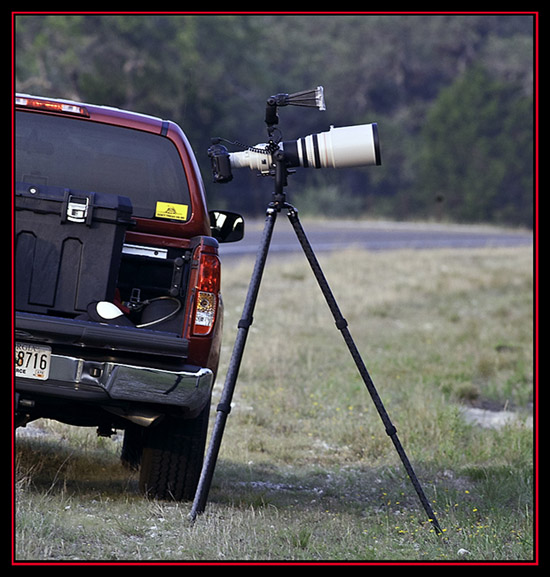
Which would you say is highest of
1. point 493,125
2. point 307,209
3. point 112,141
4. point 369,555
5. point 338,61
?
point 338,61

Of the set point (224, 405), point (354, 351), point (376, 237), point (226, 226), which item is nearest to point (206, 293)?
point (224, 405)

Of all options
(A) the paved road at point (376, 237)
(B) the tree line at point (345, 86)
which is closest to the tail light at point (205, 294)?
(A) the paved road at point (376, 237)

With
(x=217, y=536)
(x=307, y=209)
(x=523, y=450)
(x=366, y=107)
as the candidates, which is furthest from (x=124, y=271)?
(x=366, y=107)

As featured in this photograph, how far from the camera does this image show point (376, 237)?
101 ft

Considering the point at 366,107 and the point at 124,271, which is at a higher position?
the point at 366,107

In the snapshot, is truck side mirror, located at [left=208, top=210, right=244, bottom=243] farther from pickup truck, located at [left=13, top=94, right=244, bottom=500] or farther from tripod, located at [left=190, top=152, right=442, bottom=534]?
tripod, located at [left=190, top=152, right=442, bottom=534]

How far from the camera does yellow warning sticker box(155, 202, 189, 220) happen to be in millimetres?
5590

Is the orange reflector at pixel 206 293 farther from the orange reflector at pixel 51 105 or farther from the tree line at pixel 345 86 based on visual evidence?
the tree line at pixel 345 86

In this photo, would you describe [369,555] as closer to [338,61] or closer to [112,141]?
[112,141]

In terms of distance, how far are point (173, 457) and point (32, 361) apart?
1.13 meters

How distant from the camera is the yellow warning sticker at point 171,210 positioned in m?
5.59

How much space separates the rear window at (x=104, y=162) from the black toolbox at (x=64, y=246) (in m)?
0.39

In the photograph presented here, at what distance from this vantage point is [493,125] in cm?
4391

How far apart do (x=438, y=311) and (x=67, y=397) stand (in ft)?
39.1
